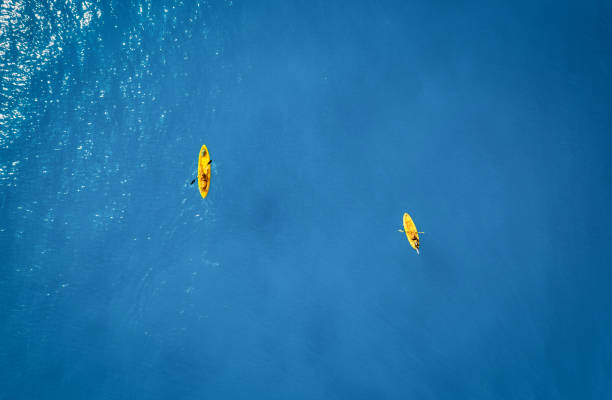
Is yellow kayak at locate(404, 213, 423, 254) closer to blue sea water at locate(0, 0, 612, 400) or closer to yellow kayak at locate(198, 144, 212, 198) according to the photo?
blue sea water at locate(0, 0, 612, 400)

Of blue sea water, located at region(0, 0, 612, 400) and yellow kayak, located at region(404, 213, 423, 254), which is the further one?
yellow kayak, located at region(404, 213, 423, 254)

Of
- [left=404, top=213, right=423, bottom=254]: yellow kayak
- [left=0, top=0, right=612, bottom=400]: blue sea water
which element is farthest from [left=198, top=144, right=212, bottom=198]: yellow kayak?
[left=404, top=213, right=423, bottom=254]: yellow kayak

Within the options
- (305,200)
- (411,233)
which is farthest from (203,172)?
(411,233)

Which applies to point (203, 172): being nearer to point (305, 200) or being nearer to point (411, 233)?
point (305, 200)

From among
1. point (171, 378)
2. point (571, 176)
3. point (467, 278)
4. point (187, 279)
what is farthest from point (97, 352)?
point (571, 176)

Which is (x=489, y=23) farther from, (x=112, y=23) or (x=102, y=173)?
(x=102, y=173)

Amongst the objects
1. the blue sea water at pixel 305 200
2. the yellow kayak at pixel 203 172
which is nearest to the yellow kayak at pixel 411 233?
the blue sea water at pixel 305 200

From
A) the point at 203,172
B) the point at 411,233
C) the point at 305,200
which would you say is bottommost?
the point at 411,233

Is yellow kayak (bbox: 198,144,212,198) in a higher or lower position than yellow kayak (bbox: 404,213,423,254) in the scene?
higher
